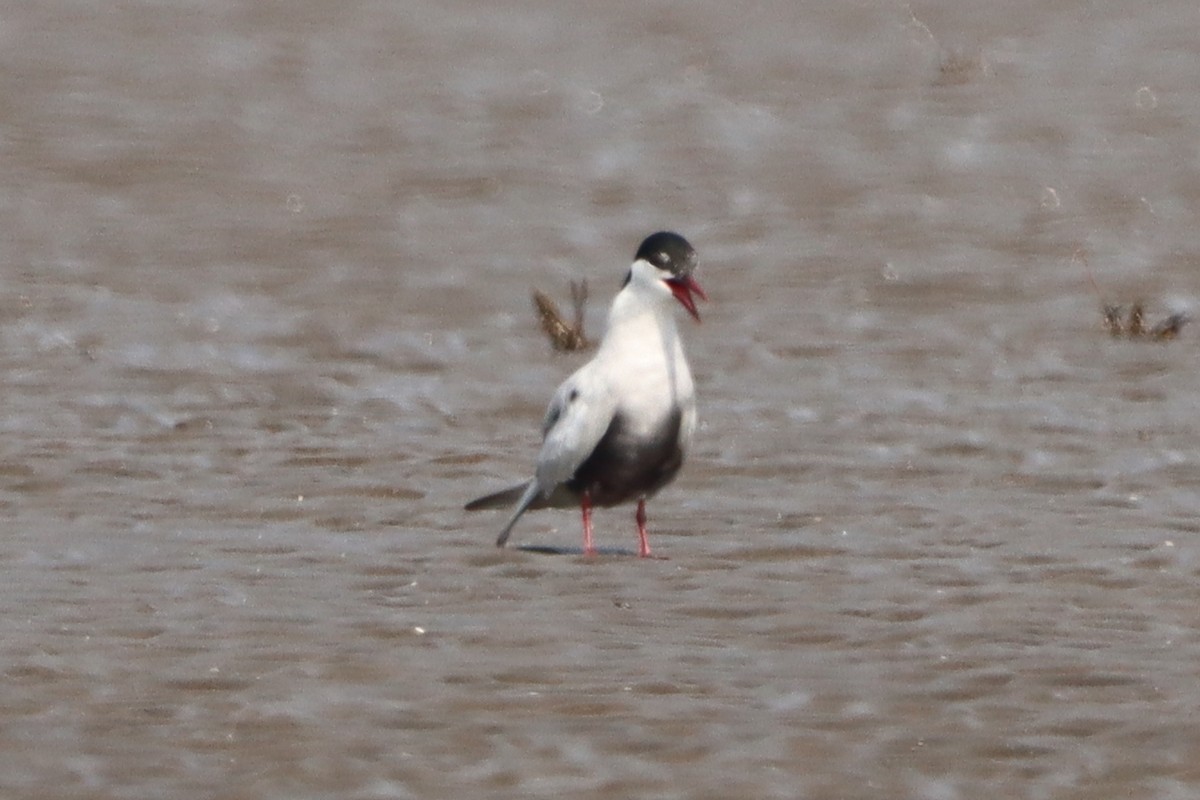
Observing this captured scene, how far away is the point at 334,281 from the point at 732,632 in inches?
253

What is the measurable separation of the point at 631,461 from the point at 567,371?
315cm

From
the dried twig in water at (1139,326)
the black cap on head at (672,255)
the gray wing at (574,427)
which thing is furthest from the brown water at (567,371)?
the black cap on head at (672,255)

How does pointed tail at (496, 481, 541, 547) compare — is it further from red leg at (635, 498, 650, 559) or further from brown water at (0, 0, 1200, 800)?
red leg at (635, 498, 650, 559)

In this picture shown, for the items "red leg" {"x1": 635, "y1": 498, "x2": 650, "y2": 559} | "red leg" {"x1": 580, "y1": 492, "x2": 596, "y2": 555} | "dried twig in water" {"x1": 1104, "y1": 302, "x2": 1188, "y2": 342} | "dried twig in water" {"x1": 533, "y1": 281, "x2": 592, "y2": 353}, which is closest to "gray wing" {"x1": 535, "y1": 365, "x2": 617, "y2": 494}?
"red leg" {"x1": 580, "y1": 492, "x2": 596, "y2": 555}

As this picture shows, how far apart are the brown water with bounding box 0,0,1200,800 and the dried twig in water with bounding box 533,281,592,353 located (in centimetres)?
17

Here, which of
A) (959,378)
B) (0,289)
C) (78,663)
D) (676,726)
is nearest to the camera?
(676,726)

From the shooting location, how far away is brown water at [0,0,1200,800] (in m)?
6.29

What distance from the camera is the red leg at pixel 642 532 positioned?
8578 mm

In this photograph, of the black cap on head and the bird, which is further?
the black cap on head

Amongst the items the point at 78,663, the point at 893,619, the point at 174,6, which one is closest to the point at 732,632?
the point at 893,619

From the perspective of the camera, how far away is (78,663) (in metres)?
6.84

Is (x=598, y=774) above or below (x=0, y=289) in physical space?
above

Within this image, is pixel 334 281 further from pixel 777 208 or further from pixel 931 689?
pixel 931 689

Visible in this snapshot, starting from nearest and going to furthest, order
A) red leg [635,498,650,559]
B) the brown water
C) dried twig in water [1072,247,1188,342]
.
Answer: the brown water < red leg [635,498,650,559] < dried twig in water [1072,247,1188,342]
